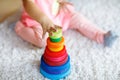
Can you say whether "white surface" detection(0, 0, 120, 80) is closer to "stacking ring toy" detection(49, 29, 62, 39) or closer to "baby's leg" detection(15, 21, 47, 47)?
"baby's leg" detection(15, 21, 47, 47)

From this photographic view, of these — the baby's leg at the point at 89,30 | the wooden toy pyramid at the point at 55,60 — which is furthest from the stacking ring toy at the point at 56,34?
the baby's leg at the point at 89,30

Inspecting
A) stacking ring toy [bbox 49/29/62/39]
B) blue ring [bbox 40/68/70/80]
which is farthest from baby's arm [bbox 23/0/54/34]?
blue ring [bbox 40/68/70/80]

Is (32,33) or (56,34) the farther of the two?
(32,33)

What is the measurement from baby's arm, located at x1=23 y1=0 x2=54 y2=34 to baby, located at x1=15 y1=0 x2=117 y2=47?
48mm

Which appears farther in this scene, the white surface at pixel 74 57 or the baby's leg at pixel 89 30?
the baby's leg at pixel 89 30

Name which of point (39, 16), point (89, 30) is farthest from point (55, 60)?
point (89, 30)

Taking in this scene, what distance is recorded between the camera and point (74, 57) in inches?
36.4

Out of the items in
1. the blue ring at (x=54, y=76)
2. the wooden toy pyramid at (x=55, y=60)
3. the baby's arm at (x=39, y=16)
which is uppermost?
the baby's arm at (x=39, y=16)

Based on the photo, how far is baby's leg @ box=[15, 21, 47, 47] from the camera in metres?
0.95

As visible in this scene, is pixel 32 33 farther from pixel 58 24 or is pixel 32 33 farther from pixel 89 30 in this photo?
pixel 89 30

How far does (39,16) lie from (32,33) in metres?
0.15

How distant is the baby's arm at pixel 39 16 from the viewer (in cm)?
79

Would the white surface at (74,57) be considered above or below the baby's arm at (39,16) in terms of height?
below

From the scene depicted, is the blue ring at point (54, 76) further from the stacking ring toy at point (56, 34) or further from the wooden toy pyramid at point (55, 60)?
the stacking ring toy at point (56, 34)
